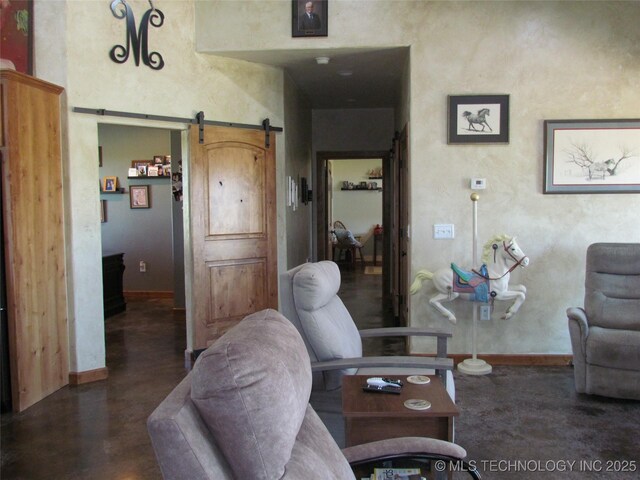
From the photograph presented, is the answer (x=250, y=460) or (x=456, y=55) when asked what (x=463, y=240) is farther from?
(x=250, y=460)

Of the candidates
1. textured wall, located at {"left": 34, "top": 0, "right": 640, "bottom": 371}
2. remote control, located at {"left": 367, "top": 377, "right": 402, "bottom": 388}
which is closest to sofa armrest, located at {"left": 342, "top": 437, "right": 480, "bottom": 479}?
remote control, located at {"left": 367, "top": 377, "right": 402, "bottom": 388}

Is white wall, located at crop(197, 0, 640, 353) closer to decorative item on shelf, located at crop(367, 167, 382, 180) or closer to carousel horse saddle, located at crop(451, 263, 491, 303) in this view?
carousel horse saddle, located at crop(451, 263, 491, 303)

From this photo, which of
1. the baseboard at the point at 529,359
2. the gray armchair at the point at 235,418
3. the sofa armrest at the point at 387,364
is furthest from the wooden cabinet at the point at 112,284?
the gray armchair at the point at 235,418

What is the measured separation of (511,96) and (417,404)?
10.6 feet

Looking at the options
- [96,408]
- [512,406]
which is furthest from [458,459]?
[96,408]

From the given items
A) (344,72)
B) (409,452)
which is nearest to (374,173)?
(344,72)

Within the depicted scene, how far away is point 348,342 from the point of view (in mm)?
2791

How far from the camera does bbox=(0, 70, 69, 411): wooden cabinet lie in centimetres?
351

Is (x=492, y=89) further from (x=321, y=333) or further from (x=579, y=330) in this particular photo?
(x=321, y=333)

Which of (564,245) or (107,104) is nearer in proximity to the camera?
(107,104)

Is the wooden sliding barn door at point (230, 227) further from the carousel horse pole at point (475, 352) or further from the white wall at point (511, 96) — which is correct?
the carousel horse pole at point (475, 352)

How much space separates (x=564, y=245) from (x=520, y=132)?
1000 millimetres

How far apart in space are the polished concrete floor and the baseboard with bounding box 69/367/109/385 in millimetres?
71

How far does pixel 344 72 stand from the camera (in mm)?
5500
